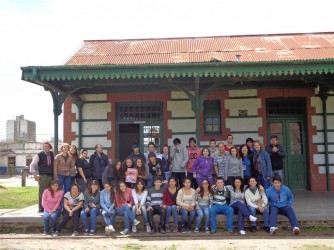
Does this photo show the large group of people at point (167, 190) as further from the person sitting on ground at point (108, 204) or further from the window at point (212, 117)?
the window at point (212, 117)

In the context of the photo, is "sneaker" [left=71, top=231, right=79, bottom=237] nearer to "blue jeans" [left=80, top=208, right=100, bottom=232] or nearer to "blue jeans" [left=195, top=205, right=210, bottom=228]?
"blue jeans" [left=80, top=208, right=100, bottom=232]

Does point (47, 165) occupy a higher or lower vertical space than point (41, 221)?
higher

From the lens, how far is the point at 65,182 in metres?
8.18

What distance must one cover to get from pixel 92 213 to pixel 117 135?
13.1ft

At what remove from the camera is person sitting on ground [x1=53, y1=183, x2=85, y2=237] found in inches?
292

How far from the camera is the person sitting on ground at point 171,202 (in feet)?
24.4

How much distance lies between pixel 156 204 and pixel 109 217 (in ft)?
3.22

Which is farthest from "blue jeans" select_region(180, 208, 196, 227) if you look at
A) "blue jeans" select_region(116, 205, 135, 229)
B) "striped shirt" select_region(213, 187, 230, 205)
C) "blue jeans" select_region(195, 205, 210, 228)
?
"blue jeans" select_region(116, 205, 135, 229)

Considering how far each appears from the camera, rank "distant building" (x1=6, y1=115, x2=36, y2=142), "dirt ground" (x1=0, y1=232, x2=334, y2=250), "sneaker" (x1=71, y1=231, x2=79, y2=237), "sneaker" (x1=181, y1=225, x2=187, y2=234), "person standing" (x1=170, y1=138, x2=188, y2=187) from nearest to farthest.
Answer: "dirt ground" (x1=0, y1=232, x2=334, y2=250) → "sneaker" (x1=71, y1=231, x2=79, y2=237) → "sneaker" (x1=181, y1=225, x2=187, y2=234) → "person standing" (x1=170, y1=138, x2=188, y2=187) → "distant building" (x1=6, y1=115, x2=36, y2=142)

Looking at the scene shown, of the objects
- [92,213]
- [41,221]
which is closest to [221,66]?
[92,213]

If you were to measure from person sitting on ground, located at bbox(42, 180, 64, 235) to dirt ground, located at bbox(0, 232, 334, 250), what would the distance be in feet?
1.08

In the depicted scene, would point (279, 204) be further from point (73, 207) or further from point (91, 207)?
point (73, 207)

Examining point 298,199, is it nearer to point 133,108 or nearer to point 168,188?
point 168,188

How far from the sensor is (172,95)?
1100 cm
